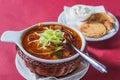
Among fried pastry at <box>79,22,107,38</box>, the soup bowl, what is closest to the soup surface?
the soup bowl

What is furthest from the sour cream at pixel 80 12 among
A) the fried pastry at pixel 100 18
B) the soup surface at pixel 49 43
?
the soup surface at pixel 49 43

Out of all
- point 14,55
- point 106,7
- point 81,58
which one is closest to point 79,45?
point 81,58

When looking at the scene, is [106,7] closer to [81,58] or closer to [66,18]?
[66,18]

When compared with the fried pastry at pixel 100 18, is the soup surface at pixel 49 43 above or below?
above

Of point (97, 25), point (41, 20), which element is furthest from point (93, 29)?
point (41, 20)

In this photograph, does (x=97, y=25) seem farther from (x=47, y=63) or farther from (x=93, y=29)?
(x=47, y=63)

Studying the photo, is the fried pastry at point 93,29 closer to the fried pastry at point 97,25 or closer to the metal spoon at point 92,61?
the fried pastry at point 97,25
